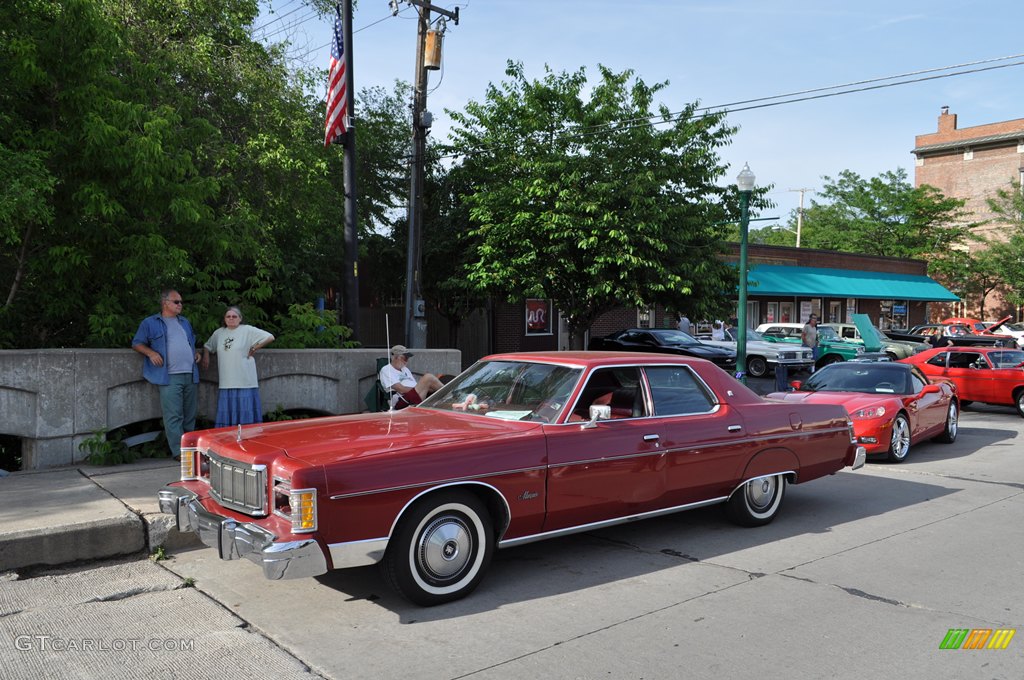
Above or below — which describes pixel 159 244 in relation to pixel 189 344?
above

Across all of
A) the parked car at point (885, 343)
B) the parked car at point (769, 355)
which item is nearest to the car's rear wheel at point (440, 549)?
the parked car at point (769, 355)

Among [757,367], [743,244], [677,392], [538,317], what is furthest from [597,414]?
[538,317]

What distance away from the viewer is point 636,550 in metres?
6.21

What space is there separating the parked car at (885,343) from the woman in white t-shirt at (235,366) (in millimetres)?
21941

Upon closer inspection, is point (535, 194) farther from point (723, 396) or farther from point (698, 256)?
point (723, 396)

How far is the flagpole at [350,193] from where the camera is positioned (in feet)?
39.0

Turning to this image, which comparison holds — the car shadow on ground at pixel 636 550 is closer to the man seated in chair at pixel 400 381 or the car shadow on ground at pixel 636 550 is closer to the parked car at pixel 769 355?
the man seated in chair at pixel 400 381

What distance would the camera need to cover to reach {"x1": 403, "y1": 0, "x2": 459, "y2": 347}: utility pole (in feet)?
51.5

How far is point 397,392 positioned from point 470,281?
1078 cm

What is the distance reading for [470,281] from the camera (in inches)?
763

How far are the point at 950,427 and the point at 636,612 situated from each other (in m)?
9.55

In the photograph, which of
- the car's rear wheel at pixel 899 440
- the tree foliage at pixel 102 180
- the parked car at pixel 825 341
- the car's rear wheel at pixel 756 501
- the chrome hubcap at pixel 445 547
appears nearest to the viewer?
the chrome hubcap at pixel 445 547

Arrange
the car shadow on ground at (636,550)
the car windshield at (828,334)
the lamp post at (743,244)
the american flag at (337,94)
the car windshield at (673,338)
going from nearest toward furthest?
the car shadow on ground at (636,550) → the american flag at (337,94) → the lamp post at (743,244) → the car windshield at (673,338) → the car windshield at (828,334)

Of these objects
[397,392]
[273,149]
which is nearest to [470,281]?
[273,149]
